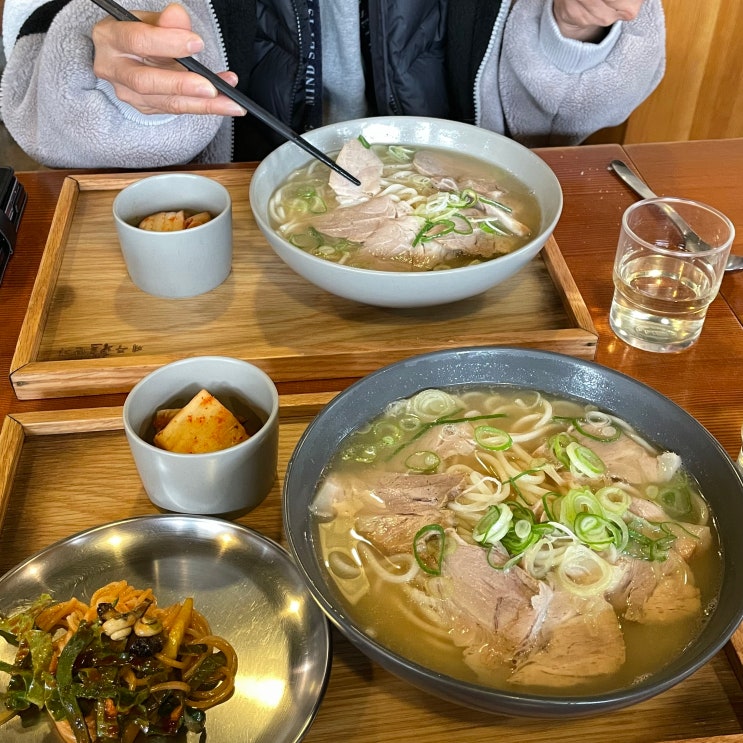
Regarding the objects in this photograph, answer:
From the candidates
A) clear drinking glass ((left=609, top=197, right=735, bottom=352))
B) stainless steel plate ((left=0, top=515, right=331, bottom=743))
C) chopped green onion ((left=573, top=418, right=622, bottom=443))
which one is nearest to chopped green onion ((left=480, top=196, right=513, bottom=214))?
clear drinking glass ((left=609, top=197, right=735, bottom=352))

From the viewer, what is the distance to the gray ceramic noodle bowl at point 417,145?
144 cm

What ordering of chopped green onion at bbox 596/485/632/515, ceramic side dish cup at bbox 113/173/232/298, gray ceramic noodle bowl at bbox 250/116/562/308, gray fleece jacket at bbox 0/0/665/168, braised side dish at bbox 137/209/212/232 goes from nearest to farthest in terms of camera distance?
chopped green onion at bbox 596/485/632/515 < gray ceramic noodle bowl at bbox 250/116/562/308 < ceramic side dish cup at bbox 113/173/232/298 < braised side dish at bbox 137/209/212/232 < gray fleece jacket at bbox 0/0/665/168

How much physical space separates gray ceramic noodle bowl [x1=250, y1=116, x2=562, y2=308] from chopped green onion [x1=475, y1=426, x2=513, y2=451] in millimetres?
341

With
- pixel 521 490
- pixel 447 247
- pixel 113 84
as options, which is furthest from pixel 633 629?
pixel 113 84

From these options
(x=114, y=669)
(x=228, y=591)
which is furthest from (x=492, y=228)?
(x=114, y=669)

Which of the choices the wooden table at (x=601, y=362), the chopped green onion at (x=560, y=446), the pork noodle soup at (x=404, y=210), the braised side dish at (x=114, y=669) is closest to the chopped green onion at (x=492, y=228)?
the pork noodle soup at (x=404, y=210)

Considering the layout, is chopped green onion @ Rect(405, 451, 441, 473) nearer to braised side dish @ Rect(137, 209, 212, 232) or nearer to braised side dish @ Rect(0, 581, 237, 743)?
braised side dish @ Rect(0, 581, 237, 743)

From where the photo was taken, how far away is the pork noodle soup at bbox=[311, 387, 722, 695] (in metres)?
0.95

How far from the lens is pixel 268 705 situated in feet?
3.14

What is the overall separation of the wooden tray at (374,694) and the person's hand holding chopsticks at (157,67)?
758mm

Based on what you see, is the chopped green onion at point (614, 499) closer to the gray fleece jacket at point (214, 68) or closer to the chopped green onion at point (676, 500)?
the chopped green onion at point (676, 500)

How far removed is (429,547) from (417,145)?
123 cm

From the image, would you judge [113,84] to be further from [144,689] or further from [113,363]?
[144,689]

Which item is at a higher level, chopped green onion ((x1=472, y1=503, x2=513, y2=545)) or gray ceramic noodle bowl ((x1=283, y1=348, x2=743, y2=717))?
gray ceramic noodle bowl ((x1=283, y1=348, x2=743, y2=717))
